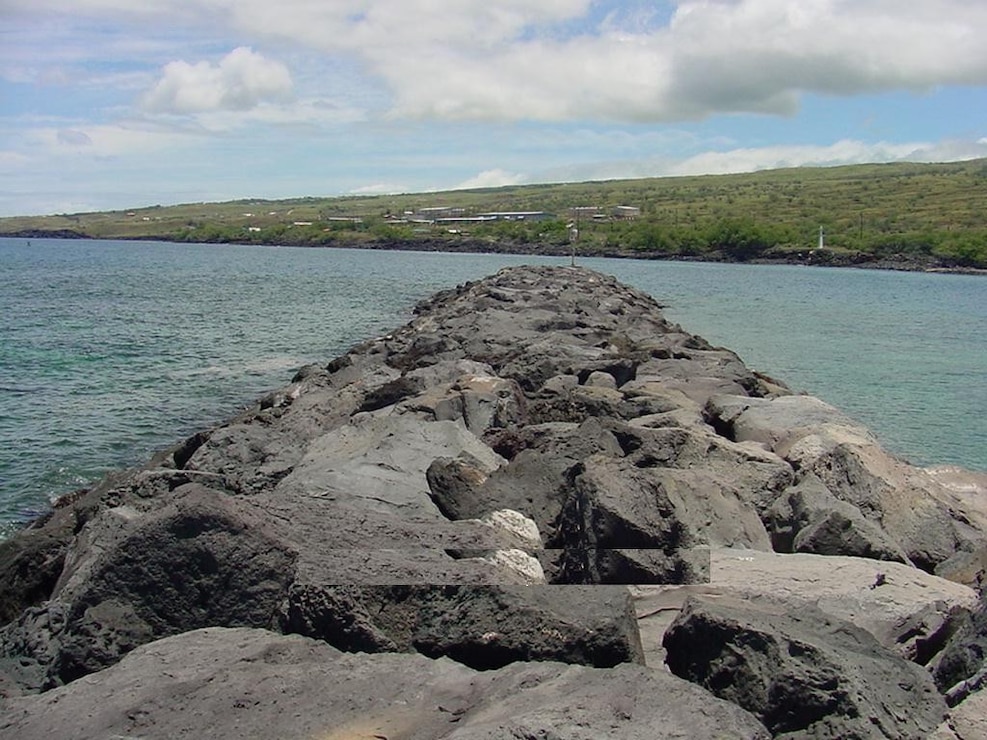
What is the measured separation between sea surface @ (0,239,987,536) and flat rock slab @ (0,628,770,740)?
7468mm

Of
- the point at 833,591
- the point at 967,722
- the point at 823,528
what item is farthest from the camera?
the point at 823,528

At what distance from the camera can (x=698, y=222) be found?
10194 cm

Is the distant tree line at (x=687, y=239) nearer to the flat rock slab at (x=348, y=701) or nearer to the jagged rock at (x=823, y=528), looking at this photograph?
the jagged rock at (x=823, y=528)

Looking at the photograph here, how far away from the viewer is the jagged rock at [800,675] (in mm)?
4059

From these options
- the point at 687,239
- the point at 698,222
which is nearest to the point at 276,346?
the point at 687,239

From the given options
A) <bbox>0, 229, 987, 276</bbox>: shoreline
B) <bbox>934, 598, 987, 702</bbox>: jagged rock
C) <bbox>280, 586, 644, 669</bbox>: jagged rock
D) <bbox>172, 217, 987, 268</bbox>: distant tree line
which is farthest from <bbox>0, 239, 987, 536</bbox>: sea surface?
<bbox>172, 217, 987, 268</bbox>: distant tree line

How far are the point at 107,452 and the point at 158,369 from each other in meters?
8.36

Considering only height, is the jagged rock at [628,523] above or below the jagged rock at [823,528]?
above

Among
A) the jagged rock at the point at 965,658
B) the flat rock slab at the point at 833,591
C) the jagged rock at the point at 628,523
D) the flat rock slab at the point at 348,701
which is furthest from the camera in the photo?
the jagged rock at the point at 628,523

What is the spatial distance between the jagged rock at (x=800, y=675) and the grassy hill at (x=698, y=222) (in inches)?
2964

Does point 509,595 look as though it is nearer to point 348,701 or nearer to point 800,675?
point 348,701

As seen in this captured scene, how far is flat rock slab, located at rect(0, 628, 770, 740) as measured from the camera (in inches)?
143

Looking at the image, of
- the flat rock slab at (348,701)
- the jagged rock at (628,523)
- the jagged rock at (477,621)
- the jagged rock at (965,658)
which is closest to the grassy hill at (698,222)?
the jagged rock at (628,523)

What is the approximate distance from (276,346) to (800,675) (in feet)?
79.8
